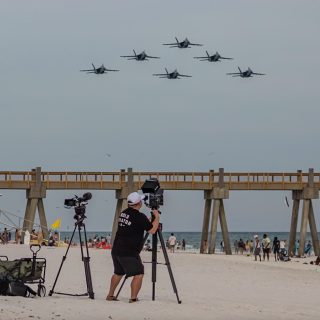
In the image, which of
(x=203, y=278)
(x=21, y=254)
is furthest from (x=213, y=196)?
(x=203, y=278)

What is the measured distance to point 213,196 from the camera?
43.4 meters

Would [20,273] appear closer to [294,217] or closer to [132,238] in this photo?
[132,238]

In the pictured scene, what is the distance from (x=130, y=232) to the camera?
43.0 feet

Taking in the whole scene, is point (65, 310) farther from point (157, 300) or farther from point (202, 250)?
point (202, 250)

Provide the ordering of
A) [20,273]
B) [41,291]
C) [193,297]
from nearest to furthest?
[20,273], [41,291], [193,297]

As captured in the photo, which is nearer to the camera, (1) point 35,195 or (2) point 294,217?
(1) point 35,195

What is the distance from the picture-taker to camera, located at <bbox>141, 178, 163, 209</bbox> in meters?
13.6

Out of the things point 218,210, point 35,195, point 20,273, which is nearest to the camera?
point 20,273

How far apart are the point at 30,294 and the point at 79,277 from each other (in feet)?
18.8

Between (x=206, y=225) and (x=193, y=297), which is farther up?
(x=206, y=225)

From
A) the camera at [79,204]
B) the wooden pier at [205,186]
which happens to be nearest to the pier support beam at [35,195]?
the wooden pier at [205,186]

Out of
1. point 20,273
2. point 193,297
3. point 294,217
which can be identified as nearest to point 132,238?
point 20,273

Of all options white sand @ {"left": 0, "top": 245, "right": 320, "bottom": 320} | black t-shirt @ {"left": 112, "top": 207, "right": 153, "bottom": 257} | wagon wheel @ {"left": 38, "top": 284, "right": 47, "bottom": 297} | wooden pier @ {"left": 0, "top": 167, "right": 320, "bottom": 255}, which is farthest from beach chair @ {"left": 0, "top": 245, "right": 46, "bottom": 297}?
wooden pier @ {"left": 0, "top": 167, "right": 320, "bottom": 255}

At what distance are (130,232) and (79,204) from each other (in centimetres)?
137
